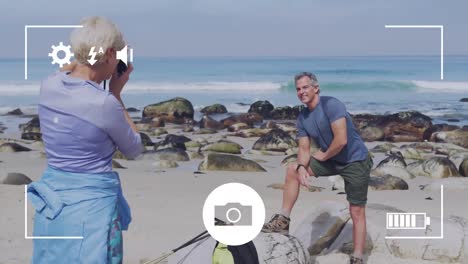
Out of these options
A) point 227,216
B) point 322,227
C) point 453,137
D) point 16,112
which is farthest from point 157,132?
point 227,216

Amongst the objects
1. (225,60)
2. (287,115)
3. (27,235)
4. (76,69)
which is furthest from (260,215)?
(225,60)

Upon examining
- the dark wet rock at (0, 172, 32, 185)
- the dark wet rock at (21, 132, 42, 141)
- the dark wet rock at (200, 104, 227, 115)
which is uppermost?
the dark wet rock at (200, 104, 227, 115)

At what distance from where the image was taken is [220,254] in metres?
4.43

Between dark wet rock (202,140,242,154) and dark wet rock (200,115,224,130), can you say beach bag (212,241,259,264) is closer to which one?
dark wet rock (202,140,242,154)

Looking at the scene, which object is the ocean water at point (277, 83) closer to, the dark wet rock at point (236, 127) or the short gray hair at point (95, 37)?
the dark wet rock at point (236, 127)

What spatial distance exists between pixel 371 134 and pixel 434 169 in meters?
6.46

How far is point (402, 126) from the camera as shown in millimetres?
19219

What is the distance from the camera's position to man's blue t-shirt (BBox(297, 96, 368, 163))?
5.62 m

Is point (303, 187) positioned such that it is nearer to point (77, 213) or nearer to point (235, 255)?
point (235, 255)

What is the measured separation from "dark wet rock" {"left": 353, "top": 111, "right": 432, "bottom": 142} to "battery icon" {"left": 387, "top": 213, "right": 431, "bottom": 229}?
11.4m

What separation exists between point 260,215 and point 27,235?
3.86m

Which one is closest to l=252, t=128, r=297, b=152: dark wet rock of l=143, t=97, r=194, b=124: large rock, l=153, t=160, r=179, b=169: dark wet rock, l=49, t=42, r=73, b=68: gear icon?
l=153, t=160, r=179, b=169: dark wet rock

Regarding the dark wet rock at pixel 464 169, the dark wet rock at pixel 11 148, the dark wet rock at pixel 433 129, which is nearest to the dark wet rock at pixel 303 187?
the dark wet rock at pixel 464 169

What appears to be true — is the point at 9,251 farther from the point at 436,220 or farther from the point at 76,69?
the point at 76,69
